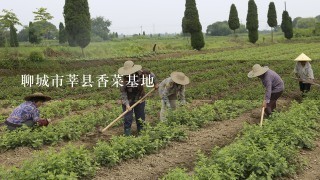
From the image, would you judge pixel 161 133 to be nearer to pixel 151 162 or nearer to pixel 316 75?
pixel 151 162

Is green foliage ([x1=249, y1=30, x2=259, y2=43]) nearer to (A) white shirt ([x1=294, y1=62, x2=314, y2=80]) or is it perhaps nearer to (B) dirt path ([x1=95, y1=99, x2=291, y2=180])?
(A) white shirt ([x1=294, y1=62, x2=314, y2=80])

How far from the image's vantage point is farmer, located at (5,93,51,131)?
7734 mm

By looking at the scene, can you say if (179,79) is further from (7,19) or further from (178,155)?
(7,19)

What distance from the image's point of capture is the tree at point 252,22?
41.5 metres

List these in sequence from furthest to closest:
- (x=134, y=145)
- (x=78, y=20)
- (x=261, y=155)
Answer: (x=78, y=20), (x=134, y=145), (x=261, y=155)

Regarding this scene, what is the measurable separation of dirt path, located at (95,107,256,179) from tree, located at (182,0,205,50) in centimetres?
2493

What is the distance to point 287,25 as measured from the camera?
46000mm

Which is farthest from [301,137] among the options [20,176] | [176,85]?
[20,176]

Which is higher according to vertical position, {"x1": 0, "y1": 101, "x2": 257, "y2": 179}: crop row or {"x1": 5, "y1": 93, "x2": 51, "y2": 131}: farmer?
{"x1": 5, "y1": 93, "x2": 51, "y2": 131}: farmer

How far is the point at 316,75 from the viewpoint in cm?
1588

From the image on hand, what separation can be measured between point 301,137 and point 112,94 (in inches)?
298

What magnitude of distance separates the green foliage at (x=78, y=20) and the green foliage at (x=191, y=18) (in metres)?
10.1

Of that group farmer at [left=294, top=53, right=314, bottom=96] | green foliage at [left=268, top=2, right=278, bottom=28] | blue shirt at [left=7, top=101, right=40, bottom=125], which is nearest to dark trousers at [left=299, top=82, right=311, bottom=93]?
farmer at [left=294, top=53, right=314, bottom=96]

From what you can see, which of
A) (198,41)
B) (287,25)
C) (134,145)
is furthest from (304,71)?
(287,25)
